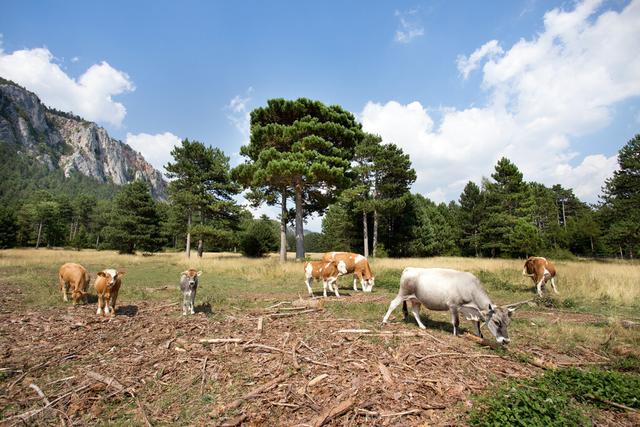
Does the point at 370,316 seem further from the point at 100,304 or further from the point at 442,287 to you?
the point at 100,304

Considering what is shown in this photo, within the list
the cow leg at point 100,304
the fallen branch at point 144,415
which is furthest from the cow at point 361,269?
the fallen branch at point 144,415

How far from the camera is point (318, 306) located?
377 inches

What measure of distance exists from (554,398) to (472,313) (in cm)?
296

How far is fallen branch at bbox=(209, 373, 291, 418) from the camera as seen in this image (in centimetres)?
388

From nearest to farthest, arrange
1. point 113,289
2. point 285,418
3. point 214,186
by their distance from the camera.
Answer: point 285,418, point 113,289, point 214,186

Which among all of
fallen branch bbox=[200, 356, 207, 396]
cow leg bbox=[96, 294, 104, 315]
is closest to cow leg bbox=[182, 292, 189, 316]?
cow leg bbox=[96, 294, 104, 315]

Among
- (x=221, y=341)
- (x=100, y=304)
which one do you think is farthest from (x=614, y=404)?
(x=100, y=304)

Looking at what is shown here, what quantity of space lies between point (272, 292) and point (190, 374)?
8339 mm

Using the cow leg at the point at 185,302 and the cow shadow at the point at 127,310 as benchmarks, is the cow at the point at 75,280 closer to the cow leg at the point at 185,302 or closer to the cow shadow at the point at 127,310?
the cow shadow at the point at 127,310

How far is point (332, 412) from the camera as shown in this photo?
3.77 m

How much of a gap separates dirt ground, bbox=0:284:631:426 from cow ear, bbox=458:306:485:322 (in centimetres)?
60

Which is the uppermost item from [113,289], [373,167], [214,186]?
[373,167]

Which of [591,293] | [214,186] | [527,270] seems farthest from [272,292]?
[214,186]

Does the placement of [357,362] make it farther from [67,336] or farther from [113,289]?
[113,289]
